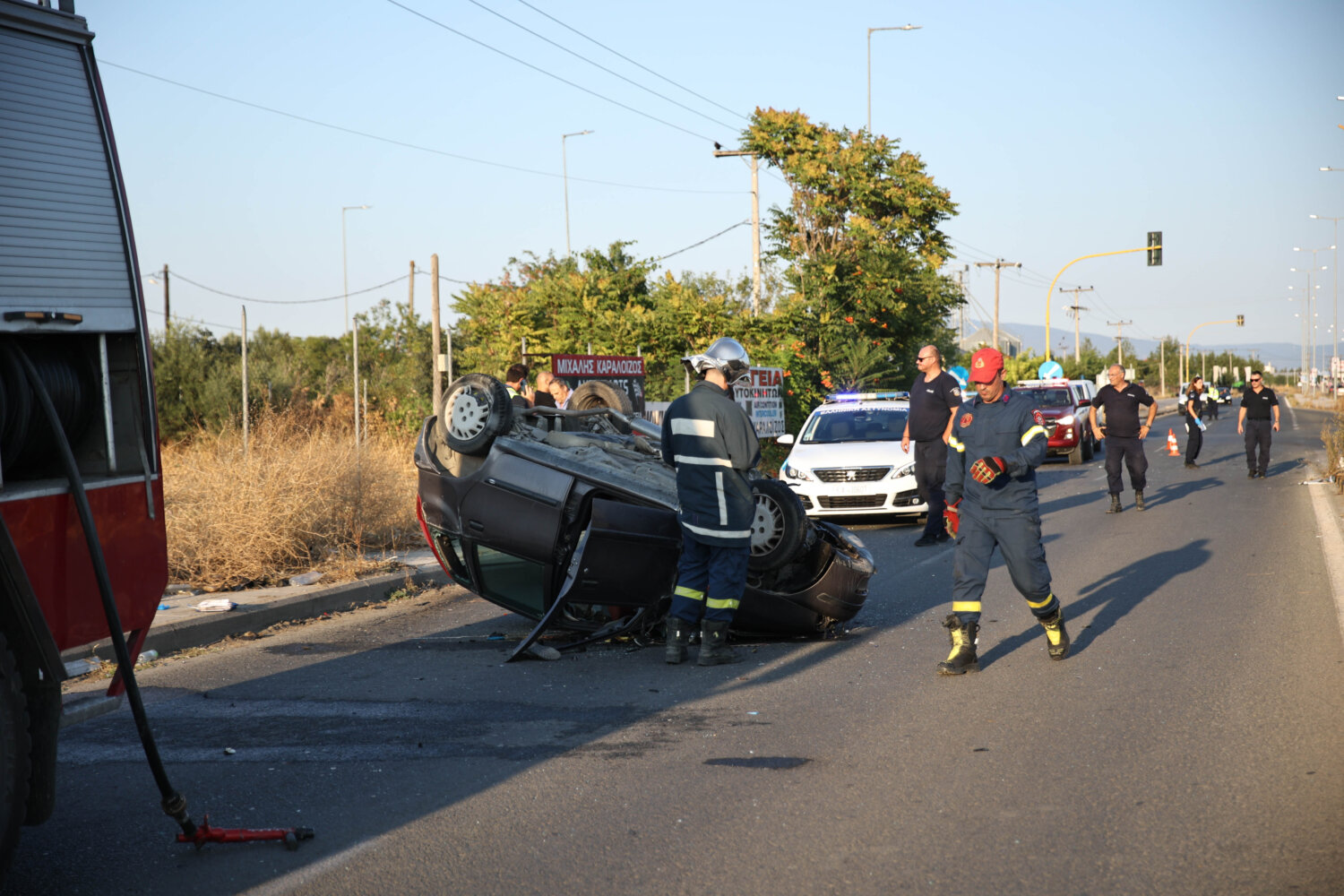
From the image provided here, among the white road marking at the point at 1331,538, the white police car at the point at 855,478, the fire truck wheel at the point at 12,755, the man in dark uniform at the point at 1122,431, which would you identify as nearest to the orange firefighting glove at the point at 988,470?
the white road marking at the point at 1331,538

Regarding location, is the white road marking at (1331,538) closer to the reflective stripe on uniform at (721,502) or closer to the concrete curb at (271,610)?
the reflective stripe on uniform at (721,502)

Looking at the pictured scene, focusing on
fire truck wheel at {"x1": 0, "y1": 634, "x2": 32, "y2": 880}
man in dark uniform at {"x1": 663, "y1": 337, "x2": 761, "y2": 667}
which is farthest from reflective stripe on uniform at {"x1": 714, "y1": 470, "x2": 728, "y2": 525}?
fire truck wheel at {"x1": 0, "y1": 634, "x2": 32, "y2": 880}

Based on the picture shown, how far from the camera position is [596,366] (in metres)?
16.6

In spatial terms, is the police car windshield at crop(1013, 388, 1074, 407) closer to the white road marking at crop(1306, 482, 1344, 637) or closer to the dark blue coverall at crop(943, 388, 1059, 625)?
the white road marking at crop(1306, 482, 1344, 637)

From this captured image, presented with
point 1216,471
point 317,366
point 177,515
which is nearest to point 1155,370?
point 317,366

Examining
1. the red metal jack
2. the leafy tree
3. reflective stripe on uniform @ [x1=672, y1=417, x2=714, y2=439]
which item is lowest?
the red metal jack

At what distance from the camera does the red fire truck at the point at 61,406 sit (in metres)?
3.64

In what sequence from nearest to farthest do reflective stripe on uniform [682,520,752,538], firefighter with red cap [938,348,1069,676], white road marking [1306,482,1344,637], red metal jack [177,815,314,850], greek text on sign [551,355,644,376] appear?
red metal jack [177,815,314,850] → firefighter with red cap [938,348,1069,676] → reflective stripe on uniform [682,520,752,538] → white road marking [1306,482,1344,637] → greek text on sign [551,355,644,376]

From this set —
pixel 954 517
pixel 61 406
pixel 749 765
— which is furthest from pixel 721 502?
pixel 61 406

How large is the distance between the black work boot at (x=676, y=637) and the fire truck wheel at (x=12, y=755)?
3.88 m

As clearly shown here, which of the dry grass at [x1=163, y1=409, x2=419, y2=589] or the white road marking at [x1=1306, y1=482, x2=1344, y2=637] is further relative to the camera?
the dry grass at [x1=163, y1=409, x2=419, y2=589]

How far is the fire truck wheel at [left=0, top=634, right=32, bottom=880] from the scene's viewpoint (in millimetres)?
3449

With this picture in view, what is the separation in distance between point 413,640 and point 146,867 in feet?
13.2

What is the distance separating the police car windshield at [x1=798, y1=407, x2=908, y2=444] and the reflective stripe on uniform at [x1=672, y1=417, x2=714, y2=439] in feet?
27.5
